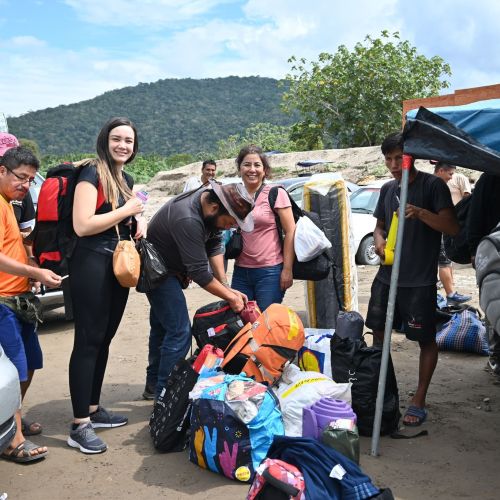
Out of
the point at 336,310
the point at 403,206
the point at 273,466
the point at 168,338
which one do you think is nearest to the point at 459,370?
the point at 336,310

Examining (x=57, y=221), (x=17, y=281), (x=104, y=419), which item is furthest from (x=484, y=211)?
(x=17, y=281)

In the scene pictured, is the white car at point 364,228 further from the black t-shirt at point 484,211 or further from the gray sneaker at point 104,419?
the gray sneaker at point 104,419

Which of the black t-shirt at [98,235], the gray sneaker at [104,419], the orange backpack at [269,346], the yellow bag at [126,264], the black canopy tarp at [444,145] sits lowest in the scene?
the gray sneaker at [104,419]

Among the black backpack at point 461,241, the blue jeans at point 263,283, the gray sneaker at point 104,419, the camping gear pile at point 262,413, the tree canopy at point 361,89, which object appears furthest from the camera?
the tree canopy at point 361,89

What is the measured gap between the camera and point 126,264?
12.5 ft

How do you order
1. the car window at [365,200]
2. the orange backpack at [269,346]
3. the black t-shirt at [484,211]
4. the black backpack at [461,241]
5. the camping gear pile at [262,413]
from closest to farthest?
1. the camping gear pile at [262,413]
2. the orange backpack at [269,346]
3. the black t-shirt at [484,211]
4. the black backpack at [461,241]
5. the car window at [365,200]

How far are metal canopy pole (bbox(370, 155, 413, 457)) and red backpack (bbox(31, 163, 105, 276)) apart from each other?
1830mm

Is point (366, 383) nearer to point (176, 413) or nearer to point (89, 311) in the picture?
point (176, 413)

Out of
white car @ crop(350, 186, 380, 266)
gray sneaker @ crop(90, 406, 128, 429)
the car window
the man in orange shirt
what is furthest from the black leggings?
the car window

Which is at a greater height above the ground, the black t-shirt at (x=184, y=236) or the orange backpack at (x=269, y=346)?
the black t-shirt at (x=184, y=236)

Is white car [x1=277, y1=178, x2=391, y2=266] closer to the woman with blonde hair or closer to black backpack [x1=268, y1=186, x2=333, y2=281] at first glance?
black backpack [x1=268, y1=186, x2=333, y2=281]

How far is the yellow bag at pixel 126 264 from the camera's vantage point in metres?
3.82

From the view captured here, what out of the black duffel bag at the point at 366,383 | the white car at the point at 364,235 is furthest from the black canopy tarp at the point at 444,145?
the white car at the point at 364,235

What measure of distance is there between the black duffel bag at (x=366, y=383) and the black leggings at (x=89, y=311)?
155 cm
